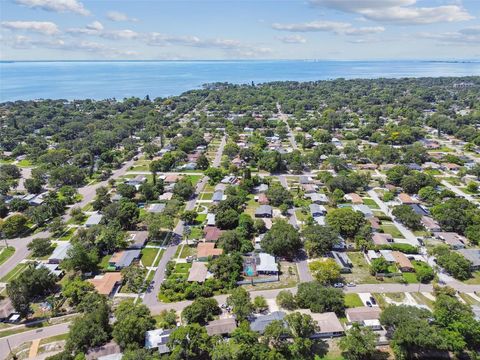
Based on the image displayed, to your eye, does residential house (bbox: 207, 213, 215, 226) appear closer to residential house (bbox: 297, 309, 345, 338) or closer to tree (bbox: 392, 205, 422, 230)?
residential house (bbox: 297, 309, 345, 338)

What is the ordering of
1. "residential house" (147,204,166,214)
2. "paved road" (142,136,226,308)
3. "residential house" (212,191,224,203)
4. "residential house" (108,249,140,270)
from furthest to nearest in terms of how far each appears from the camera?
"residential house" (212,191,224,203) → "residential house" (147,204,166,214) → "residential house" (108,249,140,270) → "paved road" (142,136,226,308)

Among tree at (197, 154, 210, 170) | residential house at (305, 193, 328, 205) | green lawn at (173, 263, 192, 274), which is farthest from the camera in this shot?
tree at (197, 154, 210, 170)

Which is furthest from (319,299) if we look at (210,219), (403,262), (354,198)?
(354,198)

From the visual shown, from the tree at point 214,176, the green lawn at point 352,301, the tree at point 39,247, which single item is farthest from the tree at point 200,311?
the tree at point 214,176

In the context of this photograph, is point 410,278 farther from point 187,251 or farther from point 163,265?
point 163,265

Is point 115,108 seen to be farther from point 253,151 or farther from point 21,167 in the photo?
point 253,151

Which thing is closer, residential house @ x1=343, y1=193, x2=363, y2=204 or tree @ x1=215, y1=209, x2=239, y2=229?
tree @ x1=215, y1=209, x2=239, y2=229

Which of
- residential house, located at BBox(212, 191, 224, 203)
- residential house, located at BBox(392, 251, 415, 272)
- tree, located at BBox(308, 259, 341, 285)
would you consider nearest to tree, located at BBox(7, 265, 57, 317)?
residential house, located at BBox(212, 191, 224, 203)
